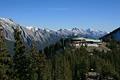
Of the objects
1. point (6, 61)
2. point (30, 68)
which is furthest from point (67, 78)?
point (6, 61)

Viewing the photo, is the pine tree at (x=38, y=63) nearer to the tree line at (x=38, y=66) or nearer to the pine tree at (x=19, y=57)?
the tree line at (x=38, y=66)

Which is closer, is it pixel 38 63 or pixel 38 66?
pixel 38 63

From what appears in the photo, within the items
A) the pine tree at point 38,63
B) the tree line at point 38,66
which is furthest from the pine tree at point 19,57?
the pine tree at point 38,63

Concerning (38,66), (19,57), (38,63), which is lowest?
(38,66)

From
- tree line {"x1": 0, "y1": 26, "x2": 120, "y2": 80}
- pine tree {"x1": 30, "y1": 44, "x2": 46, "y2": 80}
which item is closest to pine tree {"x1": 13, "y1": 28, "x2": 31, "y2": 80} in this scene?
tree line {"x1": 0, "y1": 26, "x2": 120, "y2": 80}

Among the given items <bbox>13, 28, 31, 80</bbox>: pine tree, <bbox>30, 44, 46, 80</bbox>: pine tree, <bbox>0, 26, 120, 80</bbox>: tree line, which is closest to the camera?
<bbox>0, 26, 120, 80</bbox>: tree line

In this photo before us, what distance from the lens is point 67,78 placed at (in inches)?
5551

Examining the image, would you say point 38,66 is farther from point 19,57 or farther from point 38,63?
point 19,57

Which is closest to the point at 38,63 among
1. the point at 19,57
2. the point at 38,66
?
the point at 38,66

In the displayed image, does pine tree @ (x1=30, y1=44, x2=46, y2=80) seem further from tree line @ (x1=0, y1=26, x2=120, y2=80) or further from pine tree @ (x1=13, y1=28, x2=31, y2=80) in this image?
pine tree @ (x1=13, y1=28, x2=31, y2=80)

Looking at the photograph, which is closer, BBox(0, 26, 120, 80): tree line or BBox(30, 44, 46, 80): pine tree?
Result: BBox(0, 26, 120, 80): tree line

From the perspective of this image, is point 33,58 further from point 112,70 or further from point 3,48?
point 112,70

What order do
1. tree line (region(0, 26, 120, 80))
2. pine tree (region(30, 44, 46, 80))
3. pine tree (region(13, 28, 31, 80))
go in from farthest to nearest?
pine tree (region(30, 44, 46, 80)) → pine tree (region(13, 28, 31, 80)) → tree line (region(0, 26, 120, 80))

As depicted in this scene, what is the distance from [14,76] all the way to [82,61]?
8662cm
